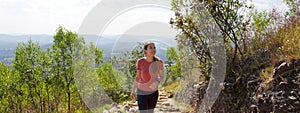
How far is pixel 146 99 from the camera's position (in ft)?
13.6

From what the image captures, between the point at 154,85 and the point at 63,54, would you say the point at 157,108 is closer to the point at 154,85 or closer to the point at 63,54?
the point at 63,54

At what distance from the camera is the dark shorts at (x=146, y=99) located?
13.5ft

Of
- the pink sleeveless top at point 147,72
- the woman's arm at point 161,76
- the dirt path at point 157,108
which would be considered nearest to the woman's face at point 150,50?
the pink sleeveless top at point 147,72

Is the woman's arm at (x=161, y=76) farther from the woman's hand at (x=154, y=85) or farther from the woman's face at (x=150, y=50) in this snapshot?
the woman's face at (x=150, y=50)

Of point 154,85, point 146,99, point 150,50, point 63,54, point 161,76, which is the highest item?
point 150,50

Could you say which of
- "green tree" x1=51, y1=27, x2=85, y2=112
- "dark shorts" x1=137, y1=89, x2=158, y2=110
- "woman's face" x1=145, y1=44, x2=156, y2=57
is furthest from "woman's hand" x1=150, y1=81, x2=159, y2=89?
"green tree" x1=51, y1=27, x2=85, y2=112

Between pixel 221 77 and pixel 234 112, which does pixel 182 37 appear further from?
pixel 234 112

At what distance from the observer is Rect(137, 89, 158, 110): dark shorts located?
13.5 ft

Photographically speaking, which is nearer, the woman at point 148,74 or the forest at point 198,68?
the woman at point 148,74

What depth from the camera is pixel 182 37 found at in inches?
237

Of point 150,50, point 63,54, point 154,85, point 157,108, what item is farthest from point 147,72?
point 63,54

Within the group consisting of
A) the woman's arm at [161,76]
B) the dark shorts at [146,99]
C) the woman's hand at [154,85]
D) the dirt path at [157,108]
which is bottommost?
the dirt path at [157,108]

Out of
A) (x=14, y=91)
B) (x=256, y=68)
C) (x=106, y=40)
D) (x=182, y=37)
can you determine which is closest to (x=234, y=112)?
(x=256, y=68)

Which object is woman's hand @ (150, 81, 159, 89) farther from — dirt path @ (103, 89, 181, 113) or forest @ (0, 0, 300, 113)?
dirt path @ (103, 89, 181, 113)
